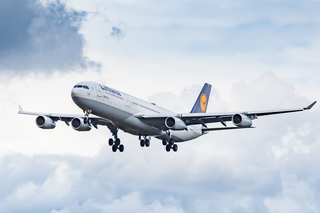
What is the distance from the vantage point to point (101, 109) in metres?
58.7

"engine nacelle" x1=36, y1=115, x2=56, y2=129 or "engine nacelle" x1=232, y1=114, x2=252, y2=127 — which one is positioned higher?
"engine nacelle" x1=36, y1=115, x2=56, y2=129

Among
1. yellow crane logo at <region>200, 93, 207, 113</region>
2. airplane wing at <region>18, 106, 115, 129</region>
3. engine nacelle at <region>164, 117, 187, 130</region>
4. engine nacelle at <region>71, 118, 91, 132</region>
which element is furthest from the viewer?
yellow crane logo at <region>200, 93, 207, 113</region>

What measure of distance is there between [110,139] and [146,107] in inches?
315

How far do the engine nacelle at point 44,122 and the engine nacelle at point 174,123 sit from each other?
49.1 feet

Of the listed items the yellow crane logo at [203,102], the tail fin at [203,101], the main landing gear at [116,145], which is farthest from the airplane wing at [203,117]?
the yellow crane logo at [203,102]

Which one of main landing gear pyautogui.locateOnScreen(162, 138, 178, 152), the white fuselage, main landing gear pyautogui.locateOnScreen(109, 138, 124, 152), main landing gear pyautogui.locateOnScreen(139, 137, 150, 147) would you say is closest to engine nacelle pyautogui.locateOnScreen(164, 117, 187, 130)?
the white fuselage

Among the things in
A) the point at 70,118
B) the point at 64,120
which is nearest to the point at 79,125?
the point at 70,118

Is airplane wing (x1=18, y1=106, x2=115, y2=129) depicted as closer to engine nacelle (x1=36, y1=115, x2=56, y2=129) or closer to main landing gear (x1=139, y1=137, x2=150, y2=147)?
engine nacelle (x1=36, y1=115, x2=56, y2=129)

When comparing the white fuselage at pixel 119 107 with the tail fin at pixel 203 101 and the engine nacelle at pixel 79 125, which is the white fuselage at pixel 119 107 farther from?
the tail fin at pixel 203 101

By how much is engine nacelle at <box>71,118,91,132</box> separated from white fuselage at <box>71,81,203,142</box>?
453 centimetres

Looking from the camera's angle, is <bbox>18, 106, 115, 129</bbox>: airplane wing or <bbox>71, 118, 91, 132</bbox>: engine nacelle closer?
<bbox>18, 106, 115, 129</bbox>: airplane wing

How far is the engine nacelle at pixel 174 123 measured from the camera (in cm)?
6348

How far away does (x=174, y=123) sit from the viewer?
63.6 metres

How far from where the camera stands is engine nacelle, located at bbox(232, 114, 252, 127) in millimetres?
60781
